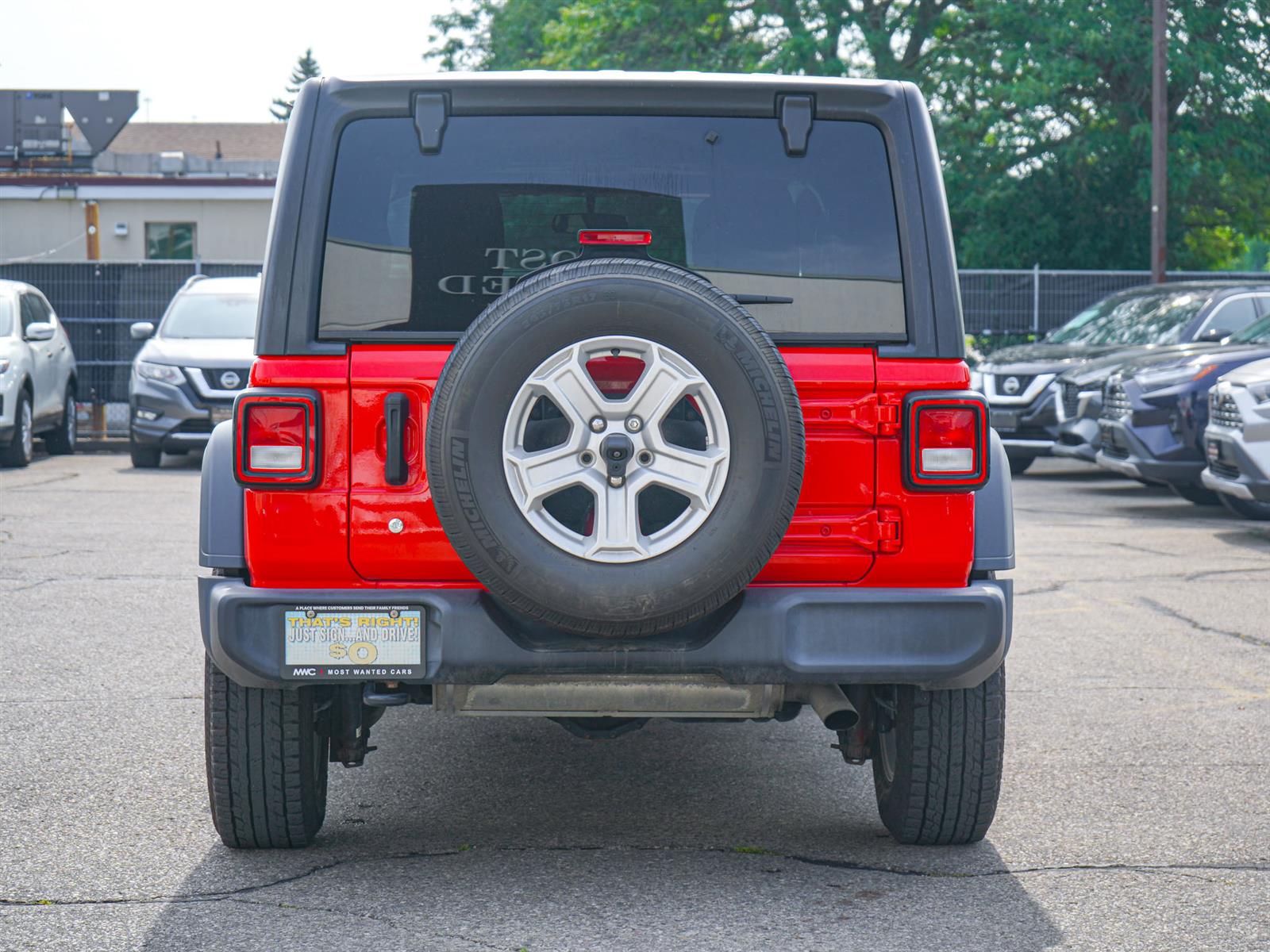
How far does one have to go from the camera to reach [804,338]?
Answer: 12.4ft

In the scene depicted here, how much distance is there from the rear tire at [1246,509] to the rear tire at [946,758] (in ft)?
25.5

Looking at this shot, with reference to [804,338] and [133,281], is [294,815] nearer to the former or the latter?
[804,338]

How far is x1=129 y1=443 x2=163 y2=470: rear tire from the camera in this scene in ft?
52.1

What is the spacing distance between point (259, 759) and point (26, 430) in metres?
12.7

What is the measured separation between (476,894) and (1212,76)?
24912 mm

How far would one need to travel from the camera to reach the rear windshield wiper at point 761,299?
3.80m

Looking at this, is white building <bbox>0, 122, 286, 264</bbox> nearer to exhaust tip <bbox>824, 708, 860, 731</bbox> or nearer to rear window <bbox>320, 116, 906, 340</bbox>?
rear window <bbox>320, 116, 906, 340</bbox>

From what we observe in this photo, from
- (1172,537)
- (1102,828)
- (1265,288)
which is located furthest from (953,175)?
(1102,828)

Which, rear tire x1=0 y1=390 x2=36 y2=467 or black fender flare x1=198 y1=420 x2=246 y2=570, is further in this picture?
rear tire x1=0 y1=390 x2=36 y2=467

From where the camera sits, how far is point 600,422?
11.4ft

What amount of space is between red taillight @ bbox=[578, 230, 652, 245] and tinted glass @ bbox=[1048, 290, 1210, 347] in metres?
11.9

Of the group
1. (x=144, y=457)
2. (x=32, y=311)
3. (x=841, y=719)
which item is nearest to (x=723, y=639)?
(x=841, y=719)

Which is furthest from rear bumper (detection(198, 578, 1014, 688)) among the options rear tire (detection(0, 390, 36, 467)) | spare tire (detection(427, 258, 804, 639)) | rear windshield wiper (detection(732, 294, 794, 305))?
rear tire (detection(0, 390, 36, 467))

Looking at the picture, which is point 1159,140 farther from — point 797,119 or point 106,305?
point 797,119
